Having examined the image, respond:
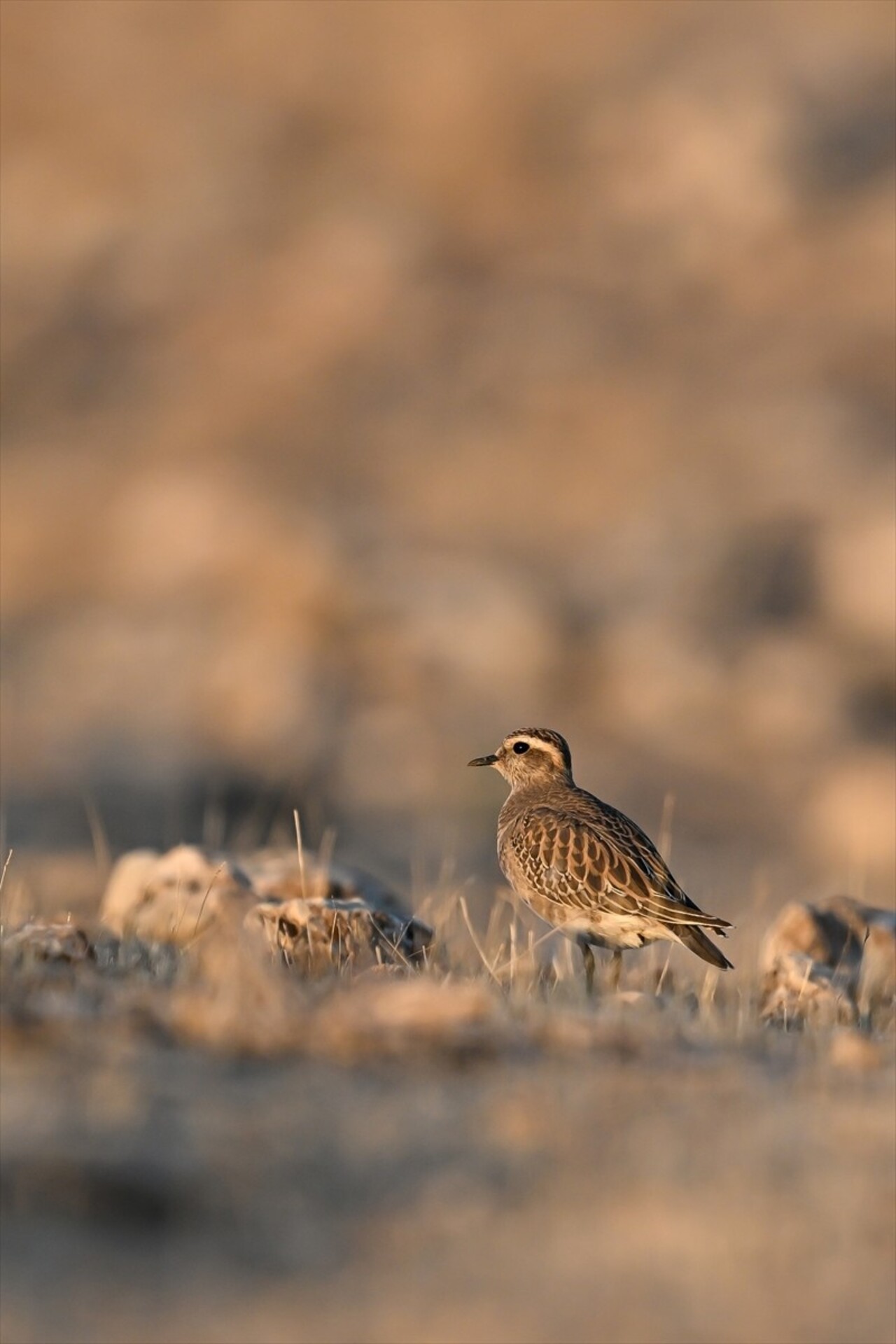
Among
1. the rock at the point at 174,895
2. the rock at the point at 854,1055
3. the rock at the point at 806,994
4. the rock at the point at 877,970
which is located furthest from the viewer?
the rock at the point at 174,895

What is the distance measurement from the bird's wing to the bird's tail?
6cm

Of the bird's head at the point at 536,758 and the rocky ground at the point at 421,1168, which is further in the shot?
the bird's head at the point at 536,758

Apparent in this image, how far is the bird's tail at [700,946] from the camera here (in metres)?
7.85

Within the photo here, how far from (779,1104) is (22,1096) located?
1.80 metres

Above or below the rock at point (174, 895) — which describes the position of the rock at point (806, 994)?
below

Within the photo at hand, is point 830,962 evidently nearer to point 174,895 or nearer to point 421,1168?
point 174,895

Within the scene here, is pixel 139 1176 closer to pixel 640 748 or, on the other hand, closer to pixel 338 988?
pixel 338 988

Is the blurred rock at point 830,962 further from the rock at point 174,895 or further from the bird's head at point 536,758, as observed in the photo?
the rock at point 174,895

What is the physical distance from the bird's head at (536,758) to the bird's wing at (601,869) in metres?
0.78

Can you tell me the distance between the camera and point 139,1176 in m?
3.78

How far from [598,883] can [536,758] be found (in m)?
1.59

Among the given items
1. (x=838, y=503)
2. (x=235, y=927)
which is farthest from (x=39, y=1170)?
(x=838, y=503)

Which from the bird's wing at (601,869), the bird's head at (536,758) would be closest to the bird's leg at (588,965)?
the bird's wing at (601,869)

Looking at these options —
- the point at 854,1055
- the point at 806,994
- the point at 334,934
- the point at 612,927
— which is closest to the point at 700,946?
the point at 612,927
